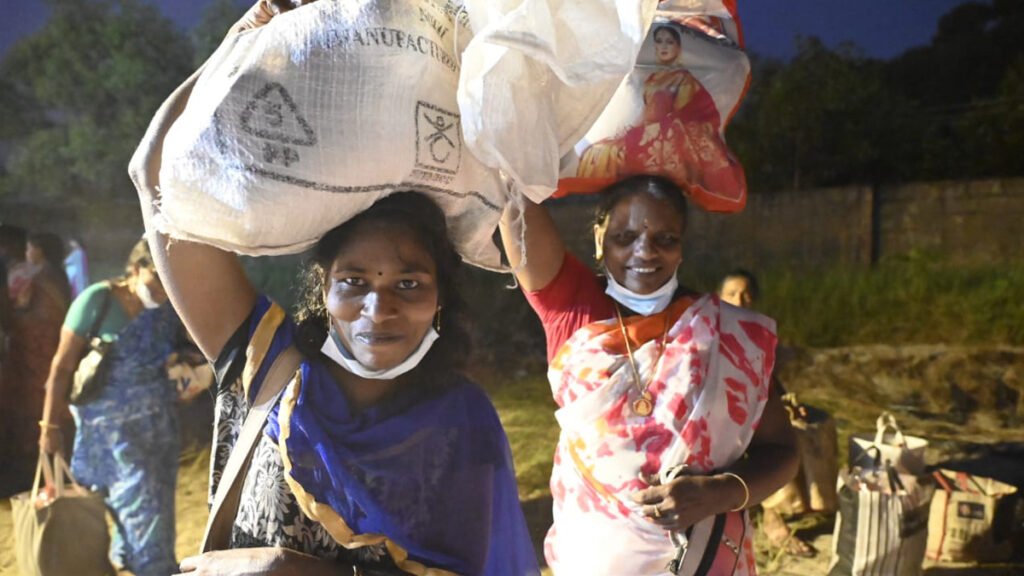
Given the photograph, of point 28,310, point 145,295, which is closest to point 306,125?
point 145,295

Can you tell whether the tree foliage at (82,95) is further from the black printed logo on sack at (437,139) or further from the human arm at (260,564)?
the black printed logo on sack at (437,139)

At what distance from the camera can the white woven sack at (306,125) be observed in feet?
3.09

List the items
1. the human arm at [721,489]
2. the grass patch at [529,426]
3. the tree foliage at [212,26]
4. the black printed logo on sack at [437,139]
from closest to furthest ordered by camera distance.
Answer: the black printed logo on sack at [437,139] < the human arm at [721,489] < the grass patch at [529,426] < the tree foliage at [212,26]

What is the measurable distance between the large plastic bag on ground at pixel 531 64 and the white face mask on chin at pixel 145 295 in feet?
8.52

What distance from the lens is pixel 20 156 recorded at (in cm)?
470

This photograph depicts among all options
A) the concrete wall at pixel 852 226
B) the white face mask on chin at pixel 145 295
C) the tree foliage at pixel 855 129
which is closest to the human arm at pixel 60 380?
the white face mask on chin at pixel 145 295

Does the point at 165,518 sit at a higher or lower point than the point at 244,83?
lower

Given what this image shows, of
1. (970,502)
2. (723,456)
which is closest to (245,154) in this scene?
(723,456)

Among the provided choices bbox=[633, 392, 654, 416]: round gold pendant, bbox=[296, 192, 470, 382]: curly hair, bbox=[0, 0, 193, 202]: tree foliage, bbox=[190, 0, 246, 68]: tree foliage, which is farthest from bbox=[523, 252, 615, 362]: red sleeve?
bbox=[190, 0, 246, 68]: tree foliage

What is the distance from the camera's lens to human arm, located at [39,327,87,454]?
10.1ft

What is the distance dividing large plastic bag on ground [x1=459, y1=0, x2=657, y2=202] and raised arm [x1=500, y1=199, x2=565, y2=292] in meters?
0.54

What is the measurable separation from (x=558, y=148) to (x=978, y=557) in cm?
399

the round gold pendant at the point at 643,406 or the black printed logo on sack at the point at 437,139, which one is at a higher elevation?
the black printed logo on sack at the point at 437,139

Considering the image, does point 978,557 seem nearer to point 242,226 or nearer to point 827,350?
point 827,350
